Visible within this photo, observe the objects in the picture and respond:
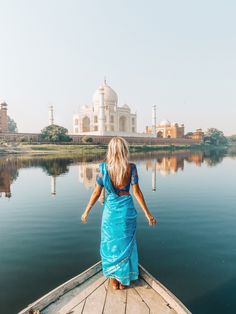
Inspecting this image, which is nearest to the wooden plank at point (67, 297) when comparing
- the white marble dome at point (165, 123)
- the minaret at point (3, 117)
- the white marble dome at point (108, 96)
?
the minaret at point (3, 117)

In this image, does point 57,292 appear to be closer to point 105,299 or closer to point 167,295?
point 105,299

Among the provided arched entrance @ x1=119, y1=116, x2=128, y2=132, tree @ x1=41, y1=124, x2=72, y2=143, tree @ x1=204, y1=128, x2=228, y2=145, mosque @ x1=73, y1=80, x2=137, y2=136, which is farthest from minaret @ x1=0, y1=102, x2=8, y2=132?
tree @ x1=204, y1=128, x2=228, y2=145

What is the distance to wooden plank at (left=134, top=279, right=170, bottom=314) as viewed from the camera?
2.94 m

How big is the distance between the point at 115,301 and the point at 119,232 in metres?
0.88

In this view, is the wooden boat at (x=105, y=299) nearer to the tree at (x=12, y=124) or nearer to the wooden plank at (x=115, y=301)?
the wooden plank at (x=115, y=301)

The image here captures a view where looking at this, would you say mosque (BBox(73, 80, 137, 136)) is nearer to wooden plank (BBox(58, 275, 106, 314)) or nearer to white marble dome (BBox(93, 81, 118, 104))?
white marble dome (BBox(93, 81, 118, 104))

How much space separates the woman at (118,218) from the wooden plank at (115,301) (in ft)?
0.30

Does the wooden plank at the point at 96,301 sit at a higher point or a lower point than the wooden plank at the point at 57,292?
lower

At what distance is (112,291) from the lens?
10.8 feet

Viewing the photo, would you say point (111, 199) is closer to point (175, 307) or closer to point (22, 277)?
point (175, 307)

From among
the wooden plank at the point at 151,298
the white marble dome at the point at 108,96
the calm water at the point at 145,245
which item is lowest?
the calm water at the point at 145,245

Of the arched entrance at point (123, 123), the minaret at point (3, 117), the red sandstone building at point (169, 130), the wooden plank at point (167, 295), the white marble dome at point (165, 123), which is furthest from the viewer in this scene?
the white marble dome at point (165, 123)

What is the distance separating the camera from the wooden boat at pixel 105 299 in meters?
2.90

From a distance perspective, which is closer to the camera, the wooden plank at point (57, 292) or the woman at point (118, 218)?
the wooden plank at point (57, 292)
